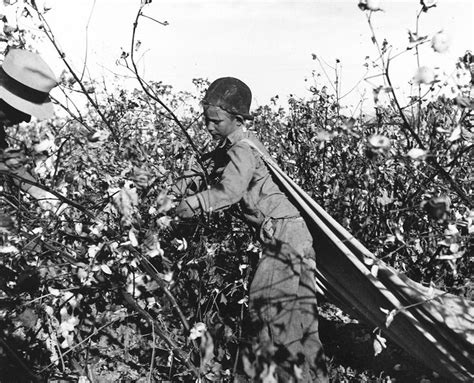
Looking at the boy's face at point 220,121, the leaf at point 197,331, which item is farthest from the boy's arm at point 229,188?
the leaf at point 197,331

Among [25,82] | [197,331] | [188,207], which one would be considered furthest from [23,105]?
[197,331]

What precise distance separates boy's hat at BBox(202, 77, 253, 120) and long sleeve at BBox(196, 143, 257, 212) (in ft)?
0.73

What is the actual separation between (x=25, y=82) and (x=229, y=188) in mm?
1106

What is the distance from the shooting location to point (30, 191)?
2.73 metres

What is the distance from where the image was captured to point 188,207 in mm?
2484

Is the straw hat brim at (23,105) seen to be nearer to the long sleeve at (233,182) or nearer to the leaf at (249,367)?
the long sleeve at (233,182)

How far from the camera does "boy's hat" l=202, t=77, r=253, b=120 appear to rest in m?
2.82

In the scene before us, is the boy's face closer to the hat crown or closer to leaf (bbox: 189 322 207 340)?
the hat crown

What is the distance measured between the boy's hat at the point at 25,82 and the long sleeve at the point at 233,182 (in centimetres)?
91

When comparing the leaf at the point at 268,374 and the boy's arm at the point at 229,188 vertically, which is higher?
the boy's arm at the point at 229,188

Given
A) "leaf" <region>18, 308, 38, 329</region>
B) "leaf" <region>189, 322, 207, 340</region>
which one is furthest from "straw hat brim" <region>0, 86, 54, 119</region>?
"leaf" <region>189, 322, 207, 340</region>

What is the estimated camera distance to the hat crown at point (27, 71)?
8.46 ft

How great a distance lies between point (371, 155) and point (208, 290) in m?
1.96

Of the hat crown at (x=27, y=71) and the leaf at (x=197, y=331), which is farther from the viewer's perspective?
the hat crown at (x=27, y=71)
